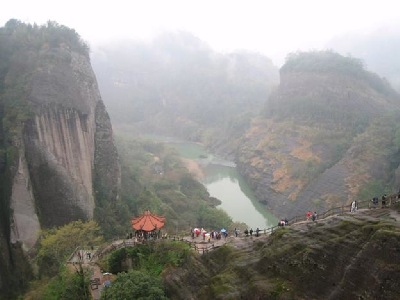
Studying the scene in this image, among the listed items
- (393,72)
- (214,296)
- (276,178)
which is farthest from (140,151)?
(393,72)

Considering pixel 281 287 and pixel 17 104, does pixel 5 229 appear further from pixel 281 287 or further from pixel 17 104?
pixel 281 287

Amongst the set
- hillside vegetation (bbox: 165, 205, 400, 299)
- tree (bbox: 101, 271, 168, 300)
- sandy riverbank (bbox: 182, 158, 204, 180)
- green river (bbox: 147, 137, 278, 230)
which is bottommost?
green river (bbox: 147, 137, 278, 230)

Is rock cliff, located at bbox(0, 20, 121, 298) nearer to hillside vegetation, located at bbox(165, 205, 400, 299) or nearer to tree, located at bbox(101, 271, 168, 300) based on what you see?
tree, located at bbox(101, 271, 168, 300)

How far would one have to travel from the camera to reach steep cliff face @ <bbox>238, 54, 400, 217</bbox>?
225 feet

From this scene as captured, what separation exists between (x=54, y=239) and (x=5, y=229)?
9513 mm

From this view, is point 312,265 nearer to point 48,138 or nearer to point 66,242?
point 66,242

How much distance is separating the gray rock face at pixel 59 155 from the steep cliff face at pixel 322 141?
32740 millimetres

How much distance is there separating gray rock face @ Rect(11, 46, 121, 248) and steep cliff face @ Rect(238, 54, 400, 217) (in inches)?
1289

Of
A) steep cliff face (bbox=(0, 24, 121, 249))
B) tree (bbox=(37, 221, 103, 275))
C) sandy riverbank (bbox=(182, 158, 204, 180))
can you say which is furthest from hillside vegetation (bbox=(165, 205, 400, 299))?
sandy riverbank (bbox=(182, 158, 204, 180))

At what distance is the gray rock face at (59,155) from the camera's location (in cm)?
4178

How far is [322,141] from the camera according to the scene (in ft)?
287

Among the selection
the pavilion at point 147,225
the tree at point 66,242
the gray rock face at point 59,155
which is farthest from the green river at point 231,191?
the pavilion at point 147,225

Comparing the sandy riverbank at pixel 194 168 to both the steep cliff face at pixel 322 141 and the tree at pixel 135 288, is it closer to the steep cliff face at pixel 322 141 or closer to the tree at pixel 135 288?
the steep cliff face at pixel 322 141

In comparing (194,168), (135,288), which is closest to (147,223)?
(135,288)
